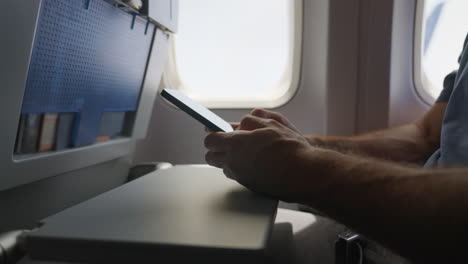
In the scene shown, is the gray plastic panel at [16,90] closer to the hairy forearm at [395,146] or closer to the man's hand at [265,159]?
the man's hand at [265,159]

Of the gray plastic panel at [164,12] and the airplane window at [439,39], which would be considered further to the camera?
the airplane window at [439,39]

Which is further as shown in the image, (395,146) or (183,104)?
(395,146)

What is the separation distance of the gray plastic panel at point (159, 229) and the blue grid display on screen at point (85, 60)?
0.80 ft

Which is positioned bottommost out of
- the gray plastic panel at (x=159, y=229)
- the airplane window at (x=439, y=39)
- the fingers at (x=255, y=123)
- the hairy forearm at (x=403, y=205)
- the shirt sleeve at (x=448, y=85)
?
the gray plastic panel at (x=159, y=229)

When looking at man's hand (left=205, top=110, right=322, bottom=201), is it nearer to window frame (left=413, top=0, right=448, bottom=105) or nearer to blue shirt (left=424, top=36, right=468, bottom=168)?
blue shirt (left=424, top=36, right=468, bottom=168)

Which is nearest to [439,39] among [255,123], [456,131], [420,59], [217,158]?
[420,59]

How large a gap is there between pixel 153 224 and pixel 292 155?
0.24 metres

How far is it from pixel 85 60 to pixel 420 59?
115 centimetres

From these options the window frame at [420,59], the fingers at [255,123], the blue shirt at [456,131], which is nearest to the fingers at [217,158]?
the fingers at [255,123]

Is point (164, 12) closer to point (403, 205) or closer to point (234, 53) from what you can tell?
point (234, 53)

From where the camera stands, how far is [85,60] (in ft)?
2.46

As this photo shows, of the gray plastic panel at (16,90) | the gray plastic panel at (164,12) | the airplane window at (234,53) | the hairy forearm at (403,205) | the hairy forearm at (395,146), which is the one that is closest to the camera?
the hairy forearm at (403,205)

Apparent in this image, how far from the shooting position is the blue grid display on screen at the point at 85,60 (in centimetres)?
63

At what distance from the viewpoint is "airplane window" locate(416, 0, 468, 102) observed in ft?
4.37
